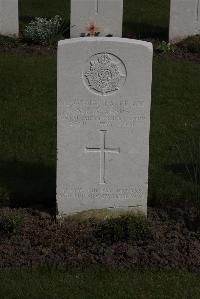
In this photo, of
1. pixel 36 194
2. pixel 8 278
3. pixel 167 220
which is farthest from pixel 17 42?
pixel 8 278

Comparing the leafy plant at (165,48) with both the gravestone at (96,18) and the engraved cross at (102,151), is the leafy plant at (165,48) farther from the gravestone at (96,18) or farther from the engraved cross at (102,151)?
the engraved cross at (102,151)

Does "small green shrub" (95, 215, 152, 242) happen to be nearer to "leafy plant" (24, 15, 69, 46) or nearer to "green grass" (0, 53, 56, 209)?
"green grass" (0, 53, 56, 209)

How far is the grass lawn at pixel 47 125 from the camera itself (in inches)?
338

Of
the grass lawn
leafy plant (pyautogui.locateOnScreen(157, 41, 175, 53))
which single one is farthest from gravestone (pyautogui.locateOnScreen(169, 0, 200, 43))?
the grass lawn

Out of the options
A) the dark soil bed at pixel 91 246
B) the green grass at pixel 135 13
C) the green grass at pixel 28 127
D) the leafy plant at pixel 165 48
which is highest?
the green grass at pixel 135 13

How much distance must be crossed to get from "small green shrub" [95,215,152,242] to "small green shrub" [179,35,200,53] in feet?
22.5

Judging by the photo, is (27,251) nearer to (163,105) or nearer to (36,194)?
(36,194)

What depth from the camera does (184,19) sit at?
14.4 m

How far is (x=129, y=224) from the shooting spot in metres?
7.30

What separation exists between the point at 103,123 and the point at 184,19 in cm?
734

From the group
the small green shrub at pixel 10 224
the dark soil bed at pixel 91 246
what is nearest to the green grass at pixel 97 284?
the dark soil bed at pixel 91 246

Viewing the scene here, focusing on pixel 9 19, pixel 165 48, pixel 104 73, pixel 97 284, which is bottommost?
pixel 97 284

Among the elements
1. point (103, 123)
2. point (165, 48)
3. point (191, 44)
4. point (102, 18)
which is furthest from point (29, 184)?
point (102, 18)

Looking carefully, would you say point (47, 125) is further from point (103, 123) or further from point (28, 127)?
point (103, 123)
